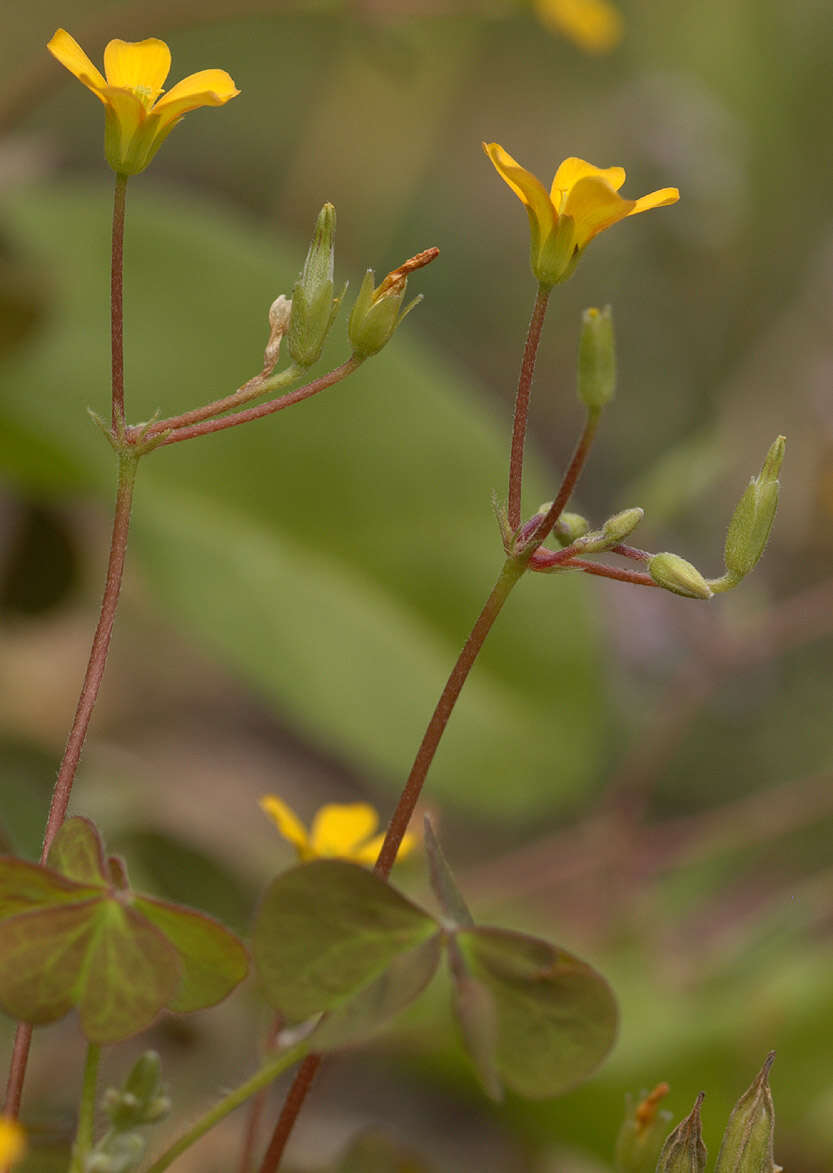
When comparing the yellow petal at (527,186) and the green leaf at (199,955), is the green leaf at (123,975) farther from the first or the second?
the yellow petal at (527,186)

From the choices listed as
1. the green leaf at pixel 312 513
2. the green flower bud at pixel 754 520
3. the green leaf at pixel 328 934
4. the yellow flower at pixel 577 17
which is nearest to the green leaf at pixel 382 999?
the green leaf at pixel 328 934

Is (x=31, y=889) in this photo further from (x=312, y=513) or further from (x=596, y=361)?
(x=312, y=513)

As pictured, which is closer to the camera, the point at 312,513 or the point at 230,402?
the point at 230,402

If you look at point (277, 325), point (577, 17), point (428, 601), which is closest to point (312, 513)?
point (428, 601)

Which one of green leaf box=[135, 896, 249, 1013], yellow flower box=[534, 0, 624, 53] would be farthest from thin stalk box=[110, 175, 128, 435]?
yellow flower box=[534, 0, 624, 53]

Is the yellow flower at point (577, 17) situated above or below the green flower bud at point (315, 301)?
above
